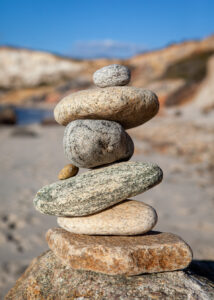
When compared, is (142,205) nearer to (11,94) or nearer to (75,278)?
(75,278)

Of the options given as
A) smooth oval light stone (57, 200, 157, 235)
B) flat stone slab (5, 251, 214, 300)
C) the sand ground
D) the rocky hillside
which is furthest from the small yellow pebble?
the rocky hillside

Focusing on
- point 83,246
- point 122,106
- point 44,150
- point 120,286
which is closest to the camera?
point 120,286

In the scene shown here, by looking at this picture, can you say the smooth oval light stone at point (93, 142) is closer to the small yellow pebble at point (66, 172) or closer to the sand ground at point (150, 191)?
the small yellow pebble at point (66, 172)

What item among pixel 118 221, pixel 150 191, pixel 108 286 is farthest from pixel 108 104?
pixel 150 191

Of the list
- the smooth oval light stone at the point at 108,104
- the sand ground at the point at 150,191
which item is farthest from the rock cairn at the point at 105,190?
the sand ground at the point at 150,191

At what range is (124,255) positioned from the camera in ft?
9.32

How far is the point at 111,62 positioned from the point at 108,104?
66.4 metres

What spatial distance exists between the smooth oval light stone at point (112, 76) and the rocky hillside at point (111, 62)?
16.2 m

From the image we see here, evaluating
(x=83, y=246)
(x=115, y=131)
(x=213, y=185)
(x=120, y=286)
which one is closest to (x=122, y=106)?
(x=115, y=131)

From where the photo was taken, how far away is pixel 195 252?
4953 mm

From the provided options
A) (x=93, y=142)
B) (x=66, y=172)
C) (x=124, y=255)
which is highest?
(x=93, y=142)

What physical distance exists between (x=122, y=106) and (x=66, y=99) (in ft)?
2.07

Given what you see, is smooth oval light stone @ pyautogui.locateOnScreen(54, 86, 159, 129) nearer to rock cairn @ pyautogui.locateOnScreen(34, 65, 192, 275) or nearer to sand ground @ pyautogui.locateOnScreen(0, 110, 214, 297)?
rock cairn @ pyautogui.locateOnScreen(34, 65, 192, 275)

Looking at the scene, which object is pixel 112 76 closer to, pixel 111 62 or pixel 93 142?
pixel 93 142
